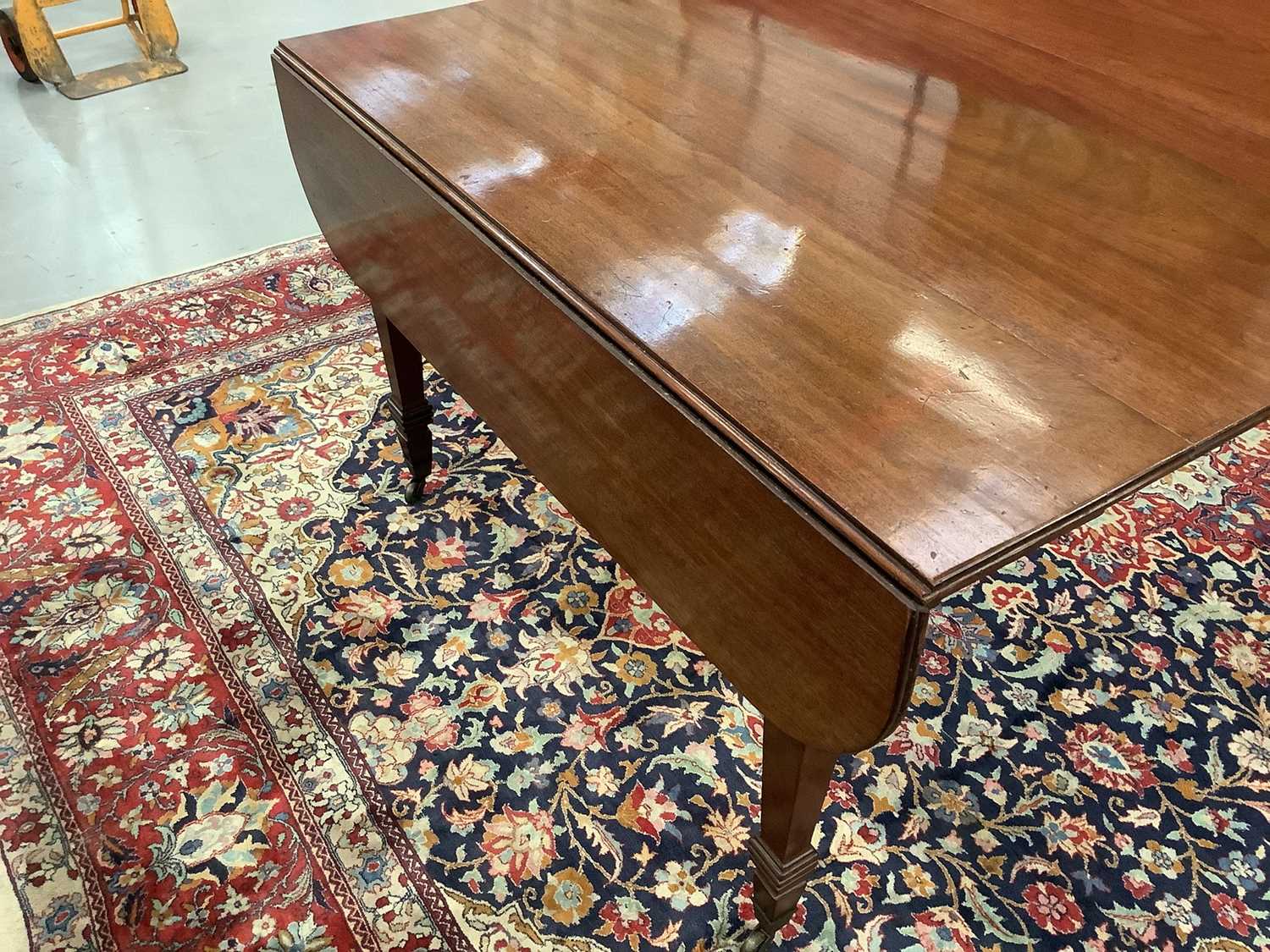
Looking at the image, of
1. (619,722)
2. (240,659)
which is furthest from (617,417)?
(240,659)

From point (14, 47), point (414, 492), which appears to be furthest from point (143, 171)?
point (414, 492)

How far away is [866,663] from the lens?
2.60ft

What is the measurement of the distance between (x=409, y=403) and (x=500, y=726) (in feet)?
1.92

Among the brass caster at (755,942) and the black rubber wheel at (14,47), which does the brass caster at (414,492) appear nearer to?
the brass caster at (755,942)

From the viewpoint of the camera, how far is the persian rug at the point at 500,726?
1.27m

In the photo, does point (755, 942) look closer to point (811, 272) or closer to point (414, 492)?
point (811, 272)

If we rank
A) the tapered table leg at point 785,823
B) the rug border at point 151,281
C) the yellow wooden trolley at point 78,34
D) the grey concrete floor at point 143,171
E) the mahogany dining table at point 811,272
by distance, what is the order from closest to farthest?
the mahogany dining table at point 811,272 → the tapered table leg at point 785,823 → the rug border at point 151,281 → the grey concrete floor at point 143,171 → the yellow wooden trolley at point 78,34

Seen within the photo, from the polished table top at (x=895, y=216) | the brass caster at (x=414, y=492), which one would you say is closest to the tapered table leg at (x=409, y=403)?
the brass caster at (x=414, y=492)

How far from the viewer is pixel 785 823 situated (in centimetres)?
110

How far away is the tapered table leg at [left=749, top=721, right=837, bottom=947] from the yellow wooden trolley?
323 cm

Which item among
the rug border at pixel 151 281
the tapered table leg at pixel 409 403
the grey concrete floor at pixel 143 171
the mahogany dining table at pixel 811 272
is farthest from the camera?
the grey concrete floor at pixel 143 171

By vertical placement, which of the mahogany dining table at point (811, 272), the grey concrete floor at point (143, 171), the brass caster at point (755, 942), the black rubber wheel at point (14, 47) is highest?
the mahogany dining table at point (811, 272)

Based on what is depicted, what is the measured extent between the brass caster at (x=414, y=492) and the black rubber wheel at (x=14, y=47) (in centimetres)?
241

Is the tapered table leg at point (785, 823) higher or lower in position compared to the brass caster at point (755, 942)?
higher
